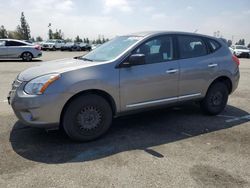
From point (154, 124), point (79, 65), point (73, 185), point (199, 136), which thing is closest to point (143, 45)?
point (79, 65)

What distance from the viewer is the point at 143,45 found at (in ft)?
14.6

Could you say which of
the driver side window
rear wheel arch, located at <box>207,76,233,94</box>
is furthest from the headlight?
rear wheel arch, located at <box>207,76,233,94</box>

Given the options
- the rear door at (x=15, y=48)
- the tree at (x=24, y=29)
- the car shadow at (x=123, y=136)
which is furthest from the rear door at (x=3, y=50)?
the tree at (x=24, y=29)

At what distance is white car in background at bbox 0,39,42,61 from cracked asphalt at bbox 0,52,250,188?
13098 millimetres

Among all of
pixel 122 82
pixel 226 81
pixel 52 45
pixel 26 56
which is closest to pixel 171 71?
pixel 122 82

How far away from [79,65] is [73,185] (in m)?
1.88

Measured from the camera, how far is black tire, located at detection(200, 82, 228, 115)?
541 centimetres

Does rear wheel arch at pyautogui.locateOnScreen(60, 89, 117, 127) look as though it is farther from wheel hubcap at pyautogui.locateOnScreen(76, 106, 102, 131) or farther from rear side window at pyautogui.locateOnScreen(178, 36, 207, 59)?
rear side window at pyautogui.locateOnScreen(178, 36, 207, 59)

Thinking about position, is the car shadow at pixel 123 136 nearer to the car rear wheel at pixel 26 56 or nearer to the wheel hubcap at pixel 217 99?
the wheel hubcap at pixel 217 99

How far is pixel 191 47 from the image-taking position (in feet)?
16.7

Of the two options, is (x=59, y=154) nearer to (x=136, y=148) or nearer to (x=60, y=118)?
(x=60, y=118)

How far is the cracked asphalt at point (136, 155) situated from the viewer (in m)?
3.02

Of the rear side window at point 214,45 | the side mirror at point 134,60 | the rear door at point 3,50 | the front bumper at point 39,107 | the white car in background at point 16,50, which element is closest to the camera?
the front bumper at point 39,107

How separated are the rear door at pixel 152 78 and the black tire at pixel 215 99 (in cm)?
93
